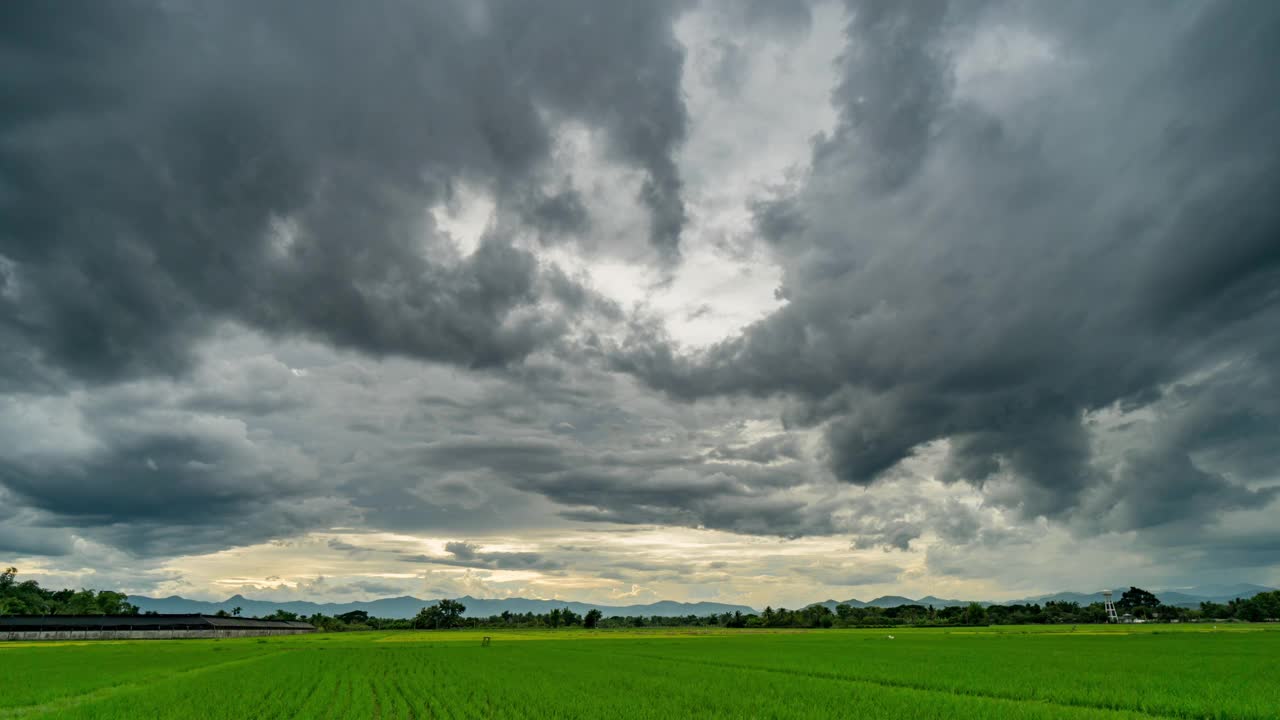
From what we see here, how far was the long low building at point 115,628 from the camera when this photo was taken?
397 ft

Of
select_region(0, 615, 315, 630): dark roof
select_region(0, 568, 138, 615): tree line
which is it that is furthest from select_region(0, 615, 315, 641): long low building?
select_region(0, 568, 138, 615): tree line

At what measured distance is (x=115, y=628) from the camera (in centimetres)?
13538

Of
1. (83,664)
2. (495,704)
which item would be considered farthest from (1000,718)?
(83,664)

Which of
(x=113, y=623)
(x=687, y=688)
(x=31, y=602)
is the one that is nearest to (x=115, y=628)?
(x=113, y=623)

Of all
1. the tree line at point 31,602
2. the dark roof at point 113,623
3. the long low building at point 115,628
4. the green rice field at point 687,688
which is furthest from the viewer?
the tree line at point 31,602

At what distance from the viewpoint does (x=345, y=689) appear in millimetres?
35250

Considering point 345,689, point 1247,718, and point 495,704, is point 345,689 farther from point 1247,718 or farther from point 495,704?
point 1247,718

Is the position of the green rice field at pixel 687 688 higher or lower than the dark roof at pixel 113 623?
lower

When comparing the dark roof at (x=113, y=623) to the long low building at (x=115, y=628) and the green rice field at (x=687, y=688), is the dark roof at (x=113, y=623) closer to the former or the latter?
the long low building at (x=115, y=628)

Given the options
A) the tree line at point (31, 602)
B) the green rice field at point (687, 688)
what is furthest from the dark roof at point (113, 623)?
the green rice field at point (687, 688)

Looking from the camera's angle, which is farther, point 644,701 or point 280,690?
point 280,690

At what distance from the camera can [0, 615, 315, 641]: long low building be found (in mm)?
120938

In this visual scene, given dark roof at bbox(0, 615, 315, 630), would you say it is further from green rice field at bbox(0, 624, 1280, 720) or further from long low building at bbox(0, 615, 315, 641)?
green rice field at bbox(0, 624, 1280, 720)

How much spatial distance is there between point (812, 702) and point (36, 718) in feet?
95.8
